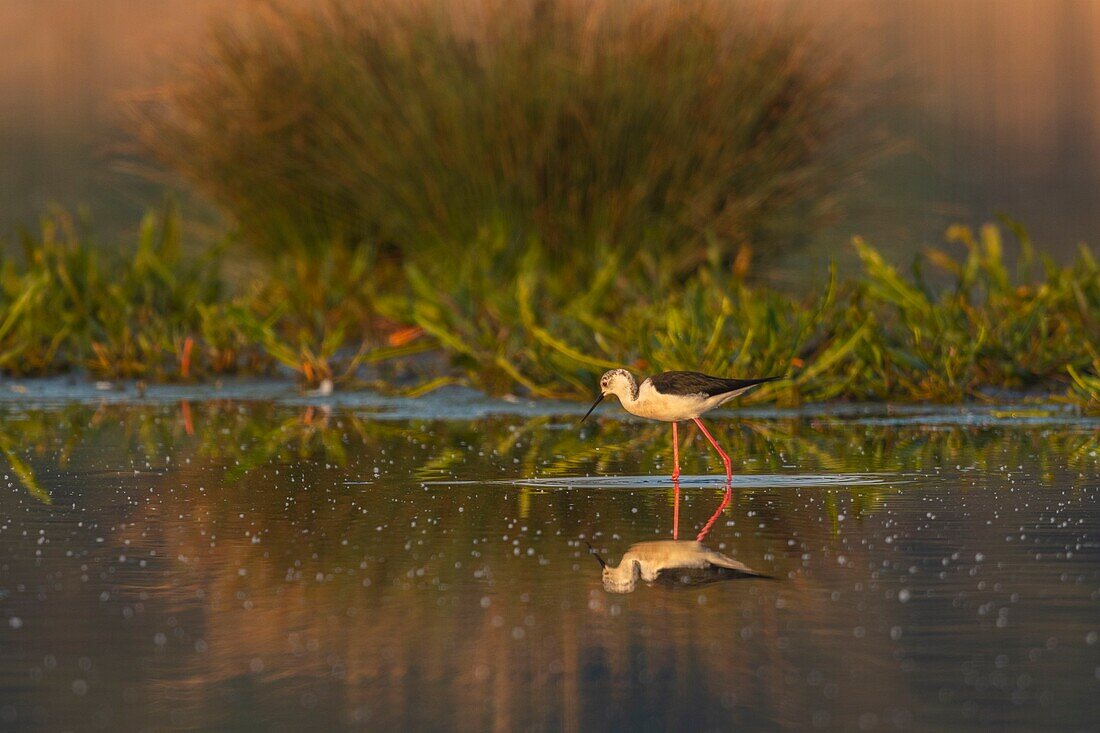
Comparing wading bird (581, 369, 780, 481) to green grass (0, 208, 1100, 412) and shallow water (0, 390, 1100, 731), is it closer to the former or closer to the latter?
shallow water (0, 390, 1100, 731)

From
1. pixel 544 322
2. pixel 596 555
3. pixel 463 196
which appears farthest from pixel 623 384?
pixel 463 196

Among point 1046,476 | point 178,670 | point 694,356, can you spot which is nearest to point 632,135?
point 694,356

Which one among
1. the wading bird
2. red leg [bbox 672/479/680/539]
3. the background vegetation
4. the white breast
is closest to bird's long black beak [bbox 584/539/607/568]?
red leg [bbox 672/479/680/539]

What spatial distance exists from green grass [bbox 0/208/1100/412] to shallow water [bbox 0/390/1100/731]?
1.62 m

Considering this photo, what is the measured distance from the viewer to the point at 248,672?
4.60 meters

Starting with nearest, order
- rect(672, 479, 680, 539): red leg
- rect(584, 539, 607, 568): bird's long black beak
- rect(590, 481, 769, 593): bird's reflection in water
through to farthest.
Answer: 1. rect(590, 481, 769, 593): bird's reflection in water
2. rect(584, 539, 607, 568): bird's long black beak
3. rect(672, 479, 680, 539): red leg

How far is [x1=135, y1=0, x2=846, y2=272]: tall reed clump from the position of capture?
14.7 meters

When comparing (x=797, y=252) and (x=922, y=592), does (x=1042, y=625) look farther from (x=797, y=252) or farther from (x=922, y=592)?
(x=797, y=252)

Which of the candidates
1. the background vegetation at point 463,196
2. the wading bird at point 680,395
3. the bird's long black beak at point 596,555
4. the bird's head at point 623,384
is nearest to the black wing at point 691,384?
the wading bird at point 680,395

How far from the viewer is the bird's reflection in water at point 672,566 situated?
5770 millimetres

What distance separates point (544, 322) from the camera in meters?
13.7

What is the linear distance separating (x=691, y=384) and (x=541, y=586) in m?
2.83

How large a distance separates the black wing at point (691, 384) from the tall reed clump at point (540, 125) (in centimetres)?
590

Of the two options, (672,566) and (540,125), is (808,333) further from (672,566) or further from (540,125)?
(672,566)
